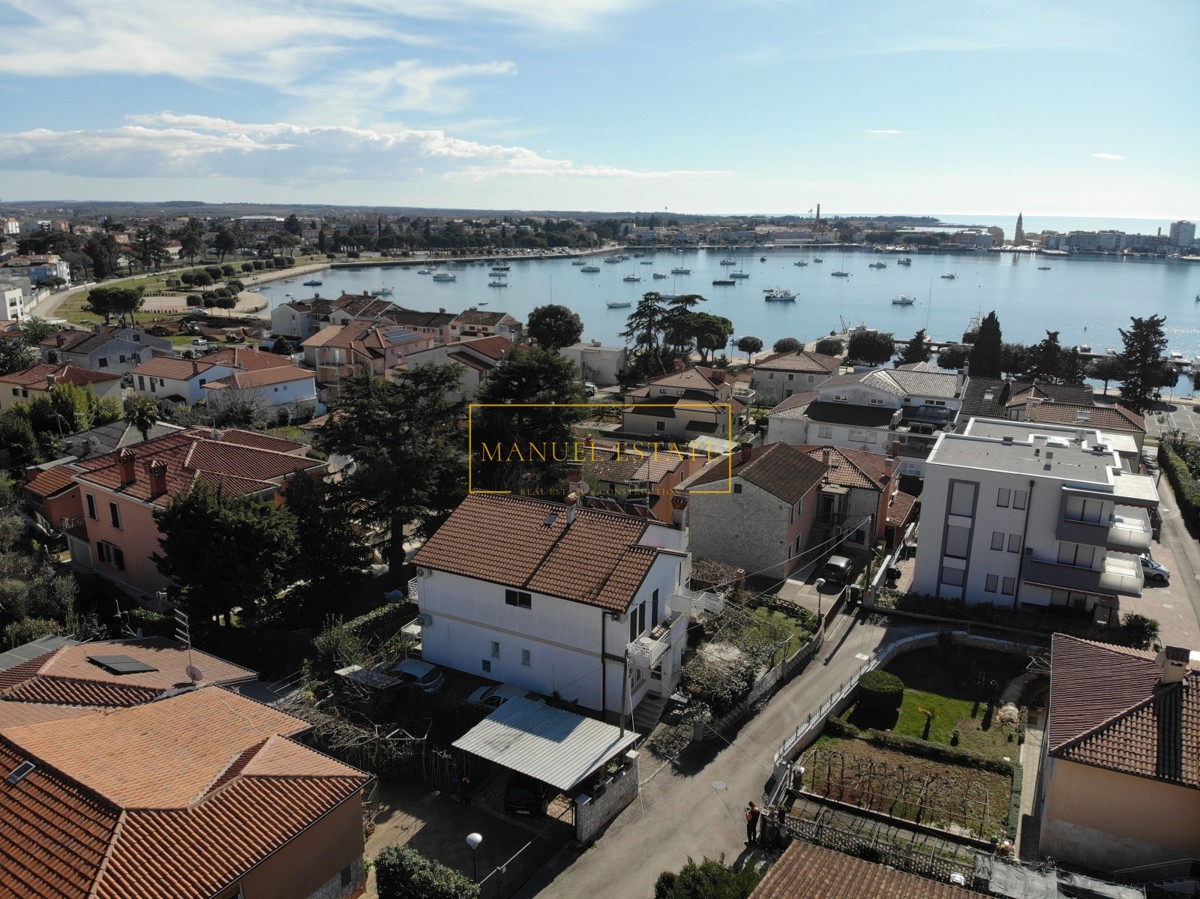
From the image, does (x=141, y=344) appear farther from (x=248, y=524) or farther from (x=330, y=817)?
(x=330, y=817)

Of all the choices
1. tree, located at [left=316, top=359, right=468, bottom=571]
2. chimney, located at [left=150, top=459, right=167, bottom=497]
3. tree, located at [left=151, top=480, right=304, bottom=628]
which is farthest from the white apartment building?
chimney, located at [left=150, top=459, right=167, bottom=497]

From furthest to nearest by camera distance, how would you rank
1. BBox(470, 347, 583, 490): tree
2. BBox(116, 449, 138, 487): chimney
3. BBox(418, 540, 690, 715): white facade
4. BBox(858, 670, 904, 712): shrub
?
1. BBox(470, 347, 583, 490): tree
2. BBox(116, 449, 138, 487): chimney
3. BBox(858, 670, 904, 712): shrub
4. BBox(418, 540, 690, 715): white facade

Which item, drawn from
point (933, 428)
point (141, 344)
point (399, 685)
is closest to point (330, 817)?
point (399, 685)

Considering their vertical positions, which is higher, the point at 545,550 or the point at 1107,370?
the point at 545,550

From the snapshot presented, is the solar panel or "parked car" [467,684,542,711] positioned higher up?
the solar panel

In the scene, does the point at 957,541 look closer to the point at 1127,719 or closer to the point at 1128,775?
the point at 1127,719

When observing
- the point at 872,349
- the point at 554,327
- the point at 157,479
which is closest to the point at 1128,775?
the point at 157,479

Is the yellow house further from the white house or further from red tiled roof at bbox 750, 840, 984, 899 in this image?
the white house
